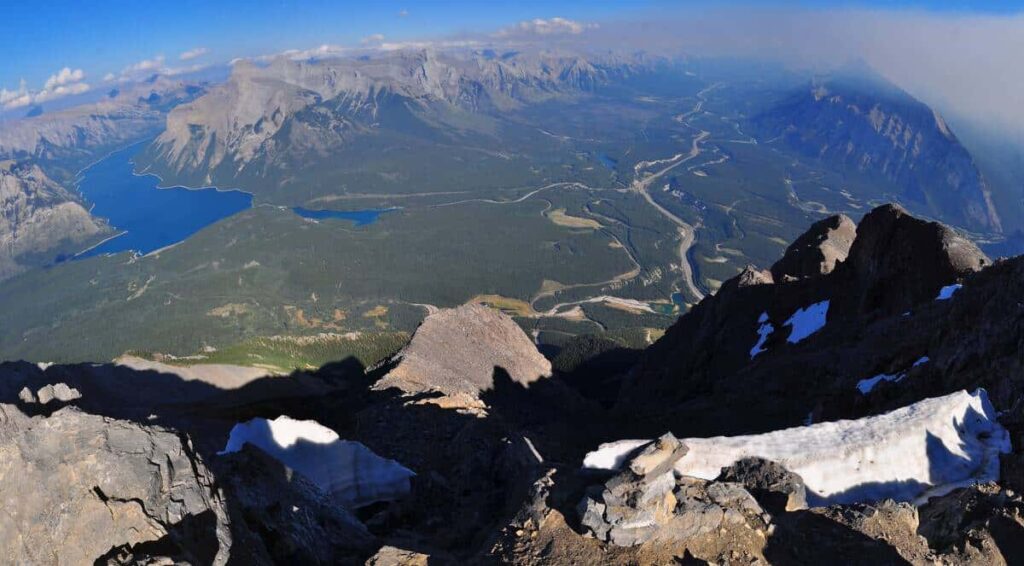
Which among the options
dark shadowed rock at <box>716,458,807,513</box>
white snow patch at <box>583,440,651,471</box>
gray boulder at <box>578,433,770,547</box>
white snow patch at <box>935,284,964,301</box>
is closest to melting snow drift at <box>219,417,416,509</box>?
white snow patch at <box>583,440,651,471</box>

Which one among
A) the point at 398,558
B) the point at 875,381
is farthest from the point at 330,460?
the point at 875,381

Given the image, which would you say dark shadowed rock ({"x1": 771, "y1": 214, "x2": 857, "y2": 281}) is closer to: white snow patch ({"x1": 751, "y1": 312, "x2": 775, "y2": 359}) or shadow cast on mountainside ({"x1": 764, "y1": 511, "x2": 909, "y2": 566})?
white snow patch ({"x1": 751, "y1": 312, "x2": 775, "y2": 359})

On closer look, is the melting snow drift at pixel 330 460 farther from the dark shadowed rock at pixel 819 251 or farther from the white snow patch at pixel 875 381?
the dark shadowed rock at pixel 819 251

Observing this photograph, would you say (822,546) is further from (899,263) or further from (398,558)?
(899,263)

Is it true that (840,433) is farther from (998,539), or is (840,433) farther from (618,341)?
(618,341)

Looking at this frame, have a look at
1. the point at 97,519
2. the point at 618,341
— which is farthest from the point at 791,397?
the point at 618,341

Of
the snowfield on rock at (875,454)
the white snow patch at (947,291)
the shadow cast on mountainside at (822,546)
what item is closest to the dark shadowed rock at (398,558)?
the snowfield on rock at (875,454)
